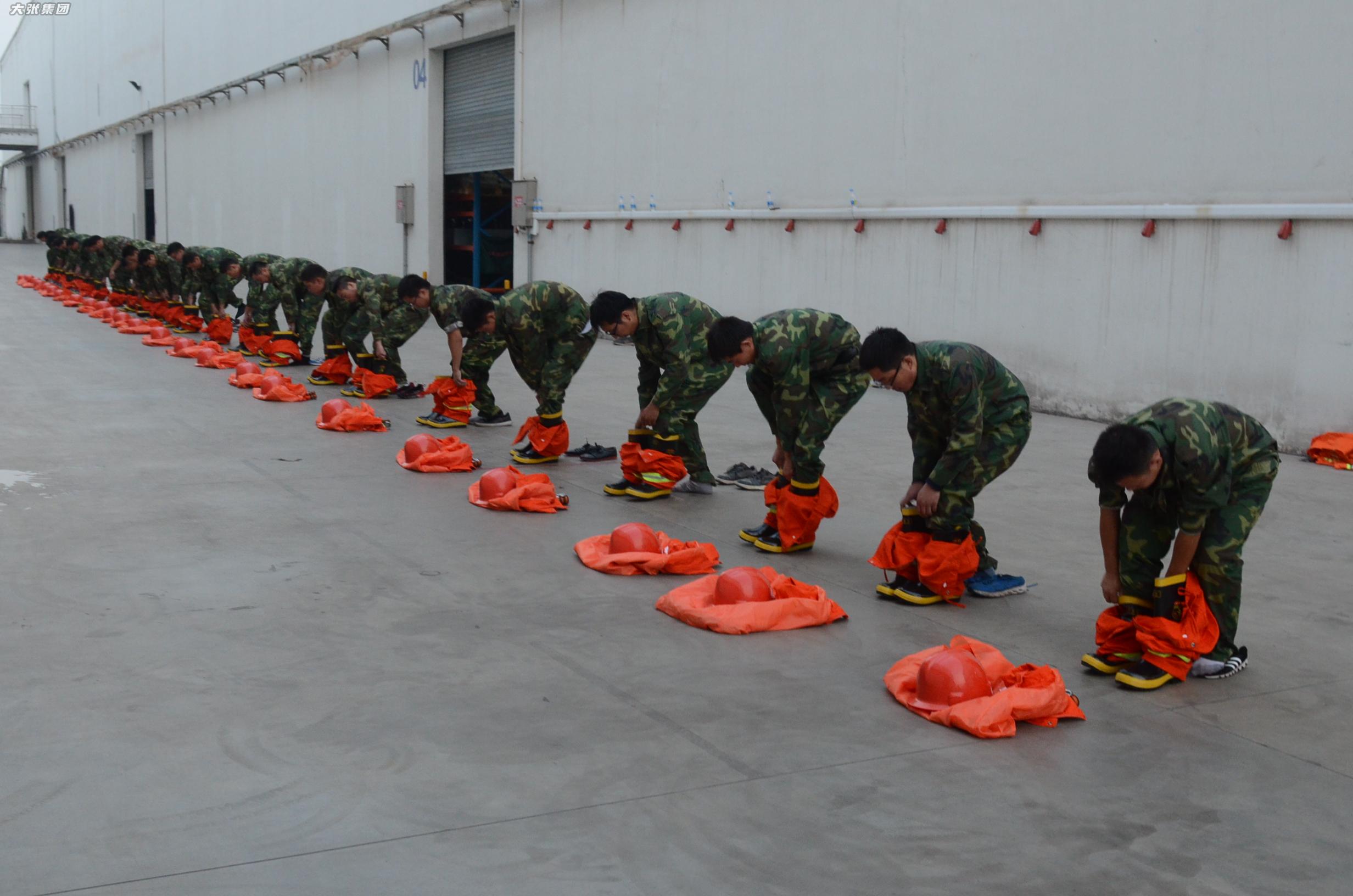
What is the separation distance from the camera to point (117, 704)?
14.2 ft

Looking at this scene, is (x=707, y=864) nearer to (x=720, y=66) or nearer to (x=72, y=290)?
(x=720, y=66)

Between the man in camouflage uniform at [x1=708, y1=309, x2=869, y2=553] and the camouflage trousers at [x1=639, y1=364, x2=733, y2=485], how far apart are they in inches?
43.6

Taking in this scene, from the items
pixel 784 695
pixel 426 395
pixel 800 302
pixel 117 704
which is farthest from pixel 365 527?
pixel 800 302

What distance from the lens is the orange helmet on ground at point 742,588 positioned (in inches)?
216

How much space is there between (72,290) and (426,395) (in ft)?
63.6

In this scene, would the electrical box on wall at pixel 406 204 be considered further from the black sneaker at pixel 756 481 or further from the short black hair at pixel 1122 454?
the short black hair at pixel 1122 454

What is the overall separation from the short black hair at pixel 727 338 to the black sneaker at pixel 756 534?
112 cm

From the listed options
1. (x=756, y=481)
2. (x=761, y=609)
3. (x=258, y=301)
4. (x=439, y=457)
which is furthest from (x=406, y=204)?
(x=761, y=609)

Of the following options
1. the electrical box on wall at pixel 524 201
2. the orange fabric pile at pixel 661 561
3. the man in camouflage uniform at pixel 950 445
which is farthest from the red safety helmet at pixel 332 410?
the electrical box on wall at pixel 524 201

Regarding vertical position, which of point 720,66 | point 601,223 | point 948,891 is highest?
point 720,66

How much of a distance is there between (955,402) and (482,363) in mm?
6240

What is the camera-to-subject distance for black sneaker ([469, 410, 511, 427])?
36.7ft

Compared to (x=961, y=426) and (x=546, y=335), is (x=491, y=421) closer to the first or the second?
(x=546, y=335)

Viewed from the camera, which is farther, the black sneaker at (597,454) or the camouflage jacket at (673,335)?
the black sneaker at (597,454)
